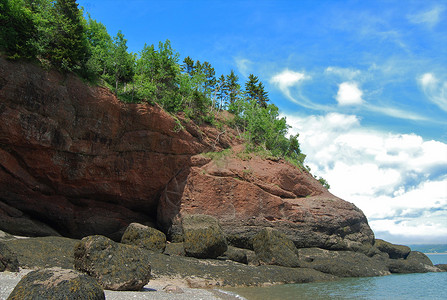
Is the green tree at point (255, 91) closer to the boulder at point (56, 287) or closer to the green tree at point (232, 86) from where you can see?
the green tree at point (232, 86)

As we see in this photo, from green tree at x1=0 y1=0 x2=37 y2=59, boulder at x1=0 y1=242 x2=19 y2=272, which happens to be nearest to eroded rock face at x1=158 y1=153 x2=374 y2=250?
boulder at x1=0 y1=242 x2=19 y2=272

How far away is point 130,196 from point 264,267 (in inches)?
546

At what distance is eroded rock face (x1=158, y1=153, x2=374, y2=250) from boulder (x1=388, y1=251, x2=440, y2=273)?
280 centimetres

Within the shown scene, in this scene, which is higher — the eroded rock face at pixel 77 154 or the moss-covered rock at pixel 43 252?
the eroded rock face at pixel 77 154

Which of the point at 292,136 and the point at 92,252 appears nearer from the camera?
the point at 92,252

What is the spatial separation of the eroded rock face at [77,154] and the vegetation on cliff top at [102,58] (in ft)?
3.96

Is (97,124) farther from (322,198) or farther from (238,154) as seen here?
(322,198)

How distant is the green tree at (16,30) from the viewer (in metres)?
20.5

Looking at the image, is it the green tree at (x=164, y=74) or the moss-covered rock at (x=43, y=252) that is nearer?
the moss-covered rock at (x=43, y=252)

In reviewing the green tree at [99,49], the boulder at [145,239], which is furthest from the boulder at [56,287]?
the green tree at [99,49]

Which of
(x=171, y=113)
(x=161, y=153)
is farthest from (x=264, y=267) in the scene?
(x=171, y=113)

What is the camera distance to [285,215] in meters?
27.8

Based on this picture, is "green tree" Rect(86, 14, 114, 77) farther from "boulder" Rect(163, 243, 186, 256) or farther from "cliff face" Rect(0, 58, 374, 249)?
"boulder" Rect(163, 243, 186, 256)

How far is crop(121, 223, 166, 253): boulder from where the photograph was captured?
18703 mm
